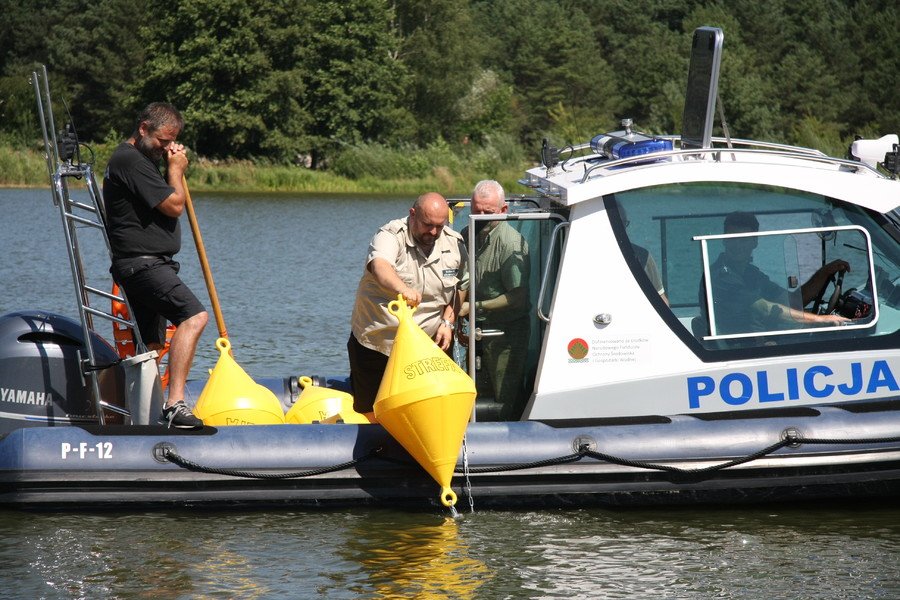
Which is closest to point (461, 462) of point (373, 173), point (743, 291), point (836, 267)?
point (743, 291)

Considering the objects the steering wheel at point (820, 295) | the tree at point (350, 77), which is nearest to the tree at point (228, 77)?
the tree at point (350, 77)

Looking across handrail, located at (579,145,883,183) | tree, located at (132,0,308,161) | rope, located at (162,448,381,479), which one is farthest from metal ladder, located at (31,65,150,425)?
Result: tree, located at (132,0,308,161)

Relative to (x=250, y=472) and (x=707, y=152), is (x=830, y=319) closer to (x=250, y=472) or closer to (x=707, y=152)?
(x=707, y=152)

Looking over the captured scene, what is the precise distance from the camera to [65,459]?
6285mm

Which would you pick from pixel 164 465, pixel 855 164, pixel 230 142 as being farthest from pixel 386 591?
pixel 230 142

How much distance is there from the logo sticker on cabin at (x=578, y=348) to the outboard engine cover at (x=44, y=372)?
7.62 ft

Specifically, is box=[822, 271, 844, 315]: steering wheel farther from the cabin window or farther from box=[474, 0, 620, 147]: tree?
box=[474, 0, 620, 147]: tree

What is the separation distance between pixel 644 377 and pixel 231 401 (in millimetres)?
2142

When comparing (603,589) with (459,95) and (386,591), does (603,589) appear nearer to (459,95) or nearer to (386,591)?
(386,591)

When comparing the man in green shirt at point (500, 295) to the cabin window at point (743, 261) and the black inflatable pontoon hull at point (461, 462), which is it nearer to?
the black inflatable pontoon hull at point (461, 462)

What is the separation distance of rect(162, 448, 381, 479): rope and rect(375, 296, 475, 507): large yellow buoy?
262 mm

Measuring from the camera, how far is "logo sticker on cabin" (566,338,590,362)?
21.1 feet

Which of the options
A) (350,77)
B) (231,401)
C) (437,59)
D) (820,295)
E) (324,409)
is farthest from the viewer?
(437,59)

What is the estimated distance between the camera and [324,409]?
7.10 metres
